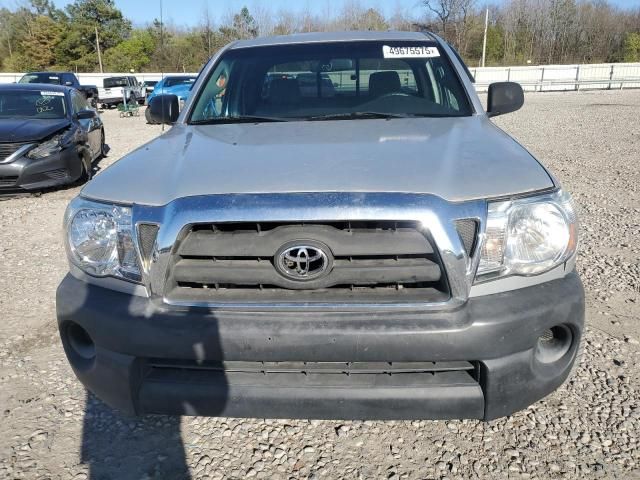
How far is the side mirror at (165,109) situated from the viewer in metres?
3.67

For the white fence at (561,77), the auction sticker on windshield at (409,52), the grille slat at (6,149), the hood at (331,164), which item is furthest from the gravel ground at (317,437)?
the white fence at (561,77)

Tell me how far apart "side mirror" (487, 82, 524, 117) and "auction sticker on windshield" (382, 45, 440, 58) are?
1.54ft

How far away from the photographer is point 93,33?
5834 cm

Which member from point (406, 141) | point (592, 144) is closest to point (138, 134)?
point (592, 144)

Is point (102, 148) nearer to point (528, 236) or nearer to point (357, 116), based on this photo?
point (357, 116)

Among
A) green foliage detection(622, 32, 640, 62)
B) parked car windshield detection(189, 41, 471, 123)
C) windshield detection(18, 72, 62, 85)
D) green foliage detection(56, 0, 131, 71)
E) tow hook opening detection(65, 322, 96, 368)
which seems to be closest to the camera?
tow hook opening detection(65, 322, 96, 368)

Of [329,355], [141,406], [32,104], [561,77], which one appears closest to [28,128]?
[32,104]

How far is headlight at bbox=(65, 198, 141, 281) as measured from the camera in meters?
2.06

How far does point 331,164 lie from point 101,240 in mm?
971

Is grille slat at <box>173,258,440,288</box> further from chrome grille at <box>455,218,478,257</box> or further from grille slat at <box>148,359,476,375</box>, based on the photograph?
grille slat at <box>148,359,476,375</box>

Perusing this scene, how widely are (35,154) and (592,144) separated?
1058cm

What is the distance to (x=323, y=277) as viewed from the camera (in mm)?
1966

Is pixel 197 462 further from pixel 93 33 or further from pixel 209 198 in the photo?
pixel 93 33

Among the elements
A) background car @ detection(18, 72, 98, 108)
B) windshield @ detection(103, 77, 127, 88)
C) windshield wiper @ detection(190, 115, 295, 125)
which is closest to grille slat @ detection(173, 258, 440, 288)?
windshield wiper @ detection(190, 115, 295, 125)
